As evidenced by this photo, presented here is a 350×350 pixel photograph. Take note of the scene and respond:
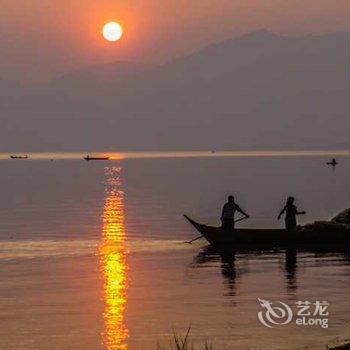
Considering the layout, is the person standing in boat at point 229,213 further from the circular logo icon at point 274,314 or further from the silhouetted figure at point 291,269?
the circular logo icon at point 274,314

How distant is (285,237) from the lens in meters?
46.8

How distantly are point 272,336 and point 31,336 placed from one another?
6.60 metres

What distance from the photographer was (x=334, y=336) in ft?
85.4

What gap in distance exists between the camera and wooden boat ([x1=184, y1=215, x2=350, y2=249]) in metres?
46.7

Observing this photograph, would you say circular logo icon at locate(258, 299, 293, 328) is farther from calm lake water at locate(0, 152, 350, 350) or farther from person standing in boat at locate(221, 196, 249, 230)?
person standing in boat at locate(221, 196, 249, 230)

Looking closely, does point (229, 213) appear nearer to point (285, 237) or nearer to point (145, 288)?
point (285, 237)

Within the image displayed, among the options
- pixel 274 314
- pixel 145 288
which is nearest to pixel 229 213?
pixel 145 288

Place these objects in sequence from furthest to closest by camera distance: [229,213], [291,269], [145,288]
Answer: [229,213], [291,269], [145,288]

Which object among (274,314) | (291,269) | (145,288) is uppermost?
(291,269)

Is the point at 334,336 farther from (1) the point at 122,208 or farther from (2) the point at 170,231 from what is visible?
(1) the point at 122,208

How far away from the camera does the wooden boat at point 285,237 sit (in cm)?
4672

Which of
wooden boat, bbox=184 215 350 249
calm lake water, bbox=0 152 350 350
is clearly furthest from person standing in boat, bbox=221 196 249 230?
calm lake water, bbox=0 152 350 350

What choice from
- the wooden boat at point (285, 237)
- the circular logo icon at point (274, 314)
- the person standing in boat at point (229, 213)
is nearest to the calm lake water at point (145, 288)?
the circular logo icon at point (274, 314)

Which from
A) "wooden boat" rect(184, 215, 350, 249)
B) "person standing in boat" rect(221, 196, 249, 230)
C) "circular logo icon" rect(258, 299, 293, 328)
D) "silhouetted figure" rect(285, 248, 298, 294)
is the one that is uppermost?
"person standing in boat" rect(221, 196, 249, 230)
